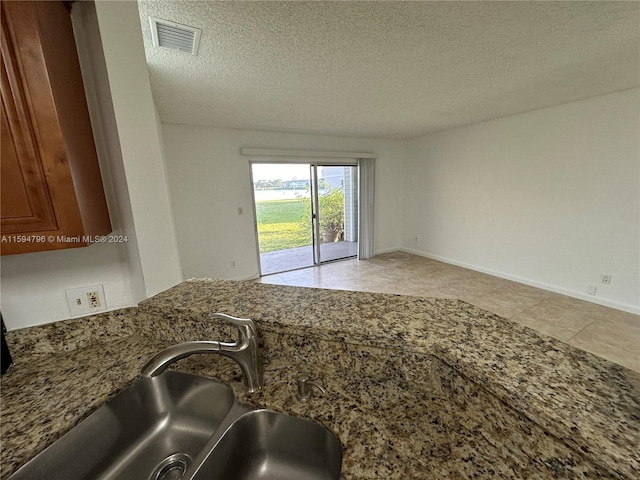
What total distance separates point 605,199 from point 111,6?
443 cm

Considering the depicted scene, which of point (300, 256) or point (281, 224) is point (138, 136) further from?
point (300, 256)

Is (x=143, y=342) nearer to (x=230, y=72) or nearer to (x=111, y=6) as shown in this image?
(x=111, y=6)

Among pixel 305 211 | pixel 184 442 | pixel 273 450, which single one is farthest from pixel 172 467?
pixel 305 211

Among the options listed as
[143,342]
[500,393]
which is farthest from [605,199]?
[143,342]

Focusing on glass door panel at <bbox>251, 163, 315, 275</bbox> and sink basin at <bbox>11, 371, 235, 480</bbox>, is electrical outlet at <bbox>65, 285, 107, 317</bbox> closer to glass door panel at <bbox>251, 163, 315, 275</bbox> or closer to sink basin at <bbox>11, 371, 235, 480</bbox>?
sink basin at <bbox>11, 371, 235, 480</bbox>

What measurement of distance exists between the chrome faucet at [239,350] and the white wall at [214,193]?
3.27m

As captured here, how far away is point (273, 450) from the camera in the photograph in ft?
2.38

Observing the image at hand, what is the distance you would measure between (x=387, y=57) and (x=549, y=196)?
9.96 ft

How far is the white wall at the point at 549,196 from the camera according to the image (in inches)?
108

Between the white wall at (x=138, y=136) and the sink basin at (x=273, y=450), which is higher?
the white wall at (x=138, y=136)

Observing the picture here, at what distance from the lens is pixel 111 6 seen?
858mm

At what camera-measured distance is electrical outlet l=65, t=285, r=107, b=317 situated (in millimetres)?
977

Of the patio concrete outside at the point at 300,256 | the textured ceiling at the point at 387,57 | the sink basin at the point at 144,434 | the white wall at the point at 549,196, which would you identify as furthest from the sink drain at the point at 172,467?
the white wall at the point at 549,196

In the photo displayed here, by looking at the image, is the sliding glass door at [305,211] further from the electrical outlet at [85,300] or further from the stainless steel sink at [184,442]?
the stainless steel sink at [184,442]
